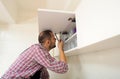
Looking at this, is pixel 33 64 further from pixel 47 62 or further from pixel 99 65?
pixel 99 65

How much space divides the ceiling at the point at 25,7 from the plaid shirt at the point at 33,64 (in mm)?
874

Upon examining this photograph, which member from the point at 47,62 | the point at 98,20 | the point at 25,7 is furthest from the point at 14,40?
the point at 98,20

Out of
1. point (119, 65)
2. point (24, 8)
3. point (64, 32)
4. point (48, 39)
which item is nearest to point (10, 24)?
point (24, 8)

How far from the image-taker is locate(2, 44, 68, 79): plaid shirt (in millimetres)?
1133

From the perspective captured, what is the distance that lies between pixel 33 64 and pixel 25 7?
1.71 m

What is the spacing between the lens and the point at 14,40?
104 inches

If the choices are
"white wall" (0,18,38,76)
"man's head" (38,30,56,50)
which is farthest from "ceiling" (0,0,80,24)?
"man's head" (38,30,56,50)

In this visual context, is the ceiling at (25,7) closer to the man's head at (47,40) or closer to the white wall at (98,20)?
the man's head at (47,40)

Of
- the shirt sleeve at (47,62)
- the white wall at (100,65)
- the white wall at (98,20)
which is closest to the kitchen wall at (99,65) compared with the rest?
the white wall at (100,65)

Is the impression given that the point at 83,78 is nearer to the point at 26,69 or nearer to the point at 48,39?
the point at 48,39

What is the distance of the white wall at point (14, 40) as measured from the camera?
257 centimetres

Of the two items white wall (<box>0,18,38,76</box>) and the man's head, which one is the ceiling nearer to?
white wall (<box>0,18,38,76</box>)

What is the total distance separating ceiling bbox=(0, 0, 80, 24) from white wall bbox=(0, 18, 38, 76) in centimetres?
14

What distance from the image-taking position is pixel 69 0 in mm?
1970
